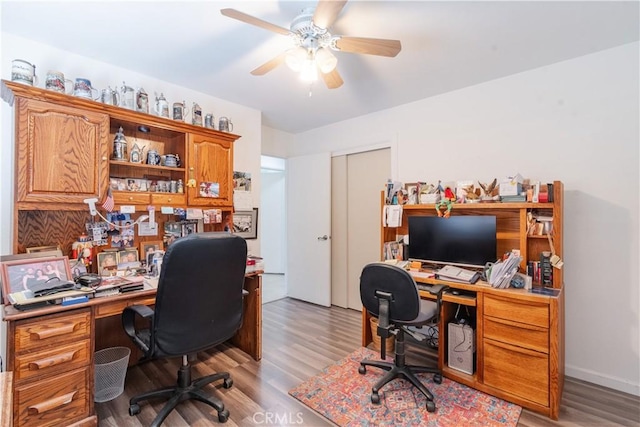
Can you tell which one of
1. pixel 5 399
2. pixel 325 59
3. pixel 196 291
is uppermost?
pixel 325 59

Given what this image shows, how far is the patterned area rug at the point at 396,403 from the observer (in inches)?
69.9

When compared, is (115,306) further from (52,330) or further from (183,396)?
(183,396)

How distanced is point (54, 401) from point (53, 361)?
0.72 feet

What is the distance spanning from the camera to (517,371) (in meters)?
1.93

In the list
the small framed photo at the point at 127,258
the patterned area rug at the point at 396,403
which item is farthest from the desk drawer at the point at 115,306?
the patterned area rug at the point at 396,403

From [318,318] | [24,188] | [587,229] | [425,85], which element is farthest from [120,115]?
[587,229]

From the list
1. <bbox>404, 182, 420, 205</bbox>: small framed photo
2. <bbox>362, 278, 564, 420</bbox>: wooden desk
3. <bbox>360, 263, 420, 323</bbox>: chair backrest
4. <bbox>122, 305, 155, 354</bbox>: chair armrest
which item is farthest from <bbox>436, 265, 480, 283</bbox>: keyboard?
<bbox>122, 305, 155, 354</bbox>: chair armrest

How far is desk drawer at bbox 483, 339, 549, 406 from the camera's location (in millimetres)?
1848

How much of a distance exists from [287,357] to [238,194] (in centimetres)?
173

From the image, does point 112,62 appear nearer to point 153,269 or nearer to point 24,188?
point 24,188

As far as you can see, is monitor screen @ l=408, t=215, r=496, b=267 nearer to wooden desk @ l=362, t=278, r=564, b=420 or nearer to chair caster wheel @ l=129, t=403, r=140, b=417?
wooden desk @ l=362, t=278, r=564, b=420

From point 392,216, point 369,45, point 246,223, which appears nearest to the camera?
point 369,45

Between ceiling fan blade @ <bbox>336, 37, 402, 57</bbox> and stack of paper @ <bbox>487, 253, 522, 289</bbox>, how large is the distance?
1.64 m

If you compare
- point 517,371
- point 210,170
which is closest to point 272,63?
point 210,170
